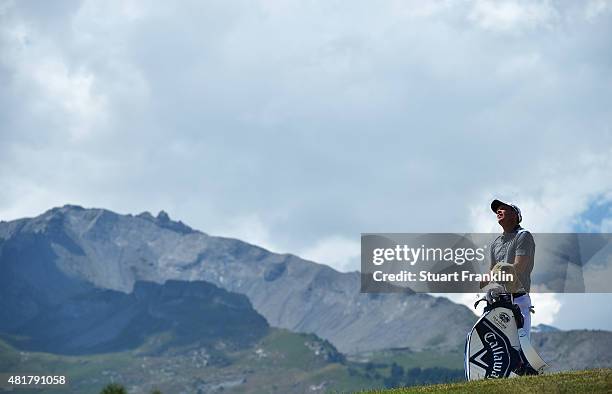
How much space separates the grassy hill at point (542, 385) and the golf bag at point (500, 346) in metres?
0.38

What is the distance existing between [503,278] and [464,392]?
148 inches

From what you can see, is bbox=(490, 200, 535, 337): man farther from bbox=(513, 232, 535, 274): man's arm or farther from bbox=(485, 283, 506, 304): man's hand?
bbox=(485, 283, 506, 304): man's hand

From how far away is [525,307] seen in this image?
29.9m

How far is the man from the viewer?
2962 centimetres

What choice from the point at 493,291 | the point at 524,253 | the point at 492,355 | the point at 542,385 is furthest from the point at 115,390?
the point at 524,253

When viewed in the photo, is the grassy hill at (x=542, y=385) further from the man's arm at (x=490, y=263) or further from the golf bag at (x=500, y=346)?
the man's arm at (x=490, y=263)

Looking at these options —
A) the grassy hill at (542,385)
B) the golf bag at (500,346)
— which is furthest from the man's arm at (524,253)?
the grassy hill at (542,385)

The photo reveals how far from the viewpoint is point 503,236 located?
100ft

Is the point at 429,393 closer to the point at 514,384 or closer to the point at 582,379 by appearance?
the point at 514,384

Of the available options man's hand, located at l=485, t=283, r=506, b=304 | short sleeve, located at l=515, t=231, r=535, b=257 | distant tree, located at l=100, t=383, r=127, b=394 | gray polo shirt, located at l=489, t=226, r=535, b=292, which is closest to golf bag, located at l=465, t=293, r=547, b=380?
man's hand, located at l=485, t=283, r=506, b=304

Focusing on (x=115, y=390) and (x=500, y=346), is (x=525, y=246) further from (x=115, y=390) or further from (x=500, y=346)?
(x=115, y=390)

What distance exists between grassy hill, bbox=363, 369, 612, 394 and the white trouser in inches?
59.8

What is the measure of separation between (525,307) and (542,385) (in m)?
2.42

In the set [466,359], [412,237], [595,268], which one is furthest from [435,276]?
[595,268]
